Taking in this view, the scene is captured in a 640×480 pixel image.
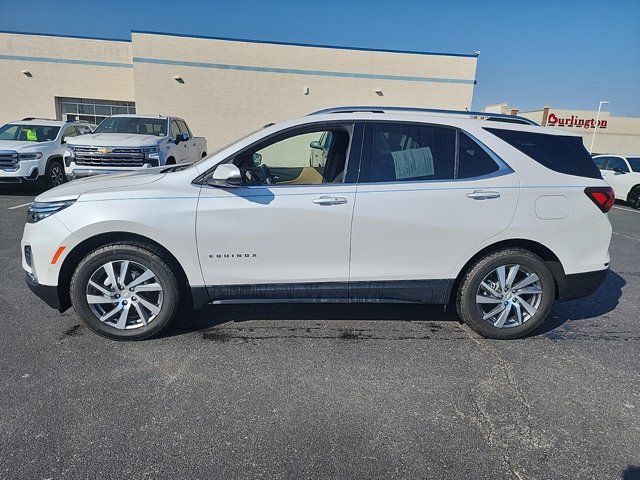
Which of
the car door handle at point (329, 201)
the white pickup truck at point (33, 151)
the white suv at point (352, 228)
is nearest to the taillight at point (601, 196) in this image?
the white suv at point (352, 228)

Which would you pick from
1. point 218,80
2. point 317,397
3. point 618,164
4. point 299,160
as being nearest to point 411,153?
point 299,160

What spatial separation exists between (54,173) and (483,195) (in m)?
10.7

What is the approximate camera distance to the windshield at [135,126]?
9844 mm

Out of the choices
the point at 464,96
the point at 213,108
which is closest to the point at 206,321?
the point at 213,108

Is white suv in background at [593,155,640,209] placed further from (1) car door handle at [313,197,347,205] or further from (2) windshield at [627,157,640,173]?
(1) car door handle at [313,197,347,205]

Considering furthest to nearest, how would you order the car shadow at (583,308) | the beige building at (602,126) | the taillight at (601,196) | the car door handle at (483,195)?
the beige building at (602,126), the car shadow at (583,308), the taillight at (601,196), the car door handle at (483,195)

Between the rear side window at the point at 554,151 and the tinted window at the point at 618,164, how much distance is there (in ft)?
38.2

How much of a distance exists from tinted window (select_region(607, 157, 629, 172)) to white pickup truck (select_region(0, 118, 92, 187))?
50.2 feet

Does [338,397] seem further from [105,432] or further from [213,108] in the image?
[213,108]

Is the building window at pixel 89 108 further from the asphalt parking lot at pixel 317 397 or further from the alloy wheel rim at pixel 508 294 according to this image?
the alloy wheel rim at pixel 508 294

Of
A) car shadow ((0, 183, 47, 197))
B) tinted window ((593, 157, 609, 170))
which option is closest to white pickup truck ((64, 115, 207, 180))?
car shadow ((0, 183, 47, 197))

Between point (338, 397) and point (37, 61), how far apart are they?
81.7ft

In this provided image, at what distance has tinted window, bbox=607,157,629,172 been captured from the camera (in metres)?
12.8

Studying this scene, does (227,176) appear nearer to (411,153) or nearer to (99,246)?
(99,246)
